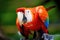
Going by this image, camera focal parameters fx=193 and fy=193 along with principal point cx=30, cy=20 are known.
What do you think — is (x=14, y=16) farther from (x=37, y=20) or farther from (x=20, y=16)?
(x=37, y=20)

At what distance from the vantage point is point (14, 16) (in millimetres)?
2734

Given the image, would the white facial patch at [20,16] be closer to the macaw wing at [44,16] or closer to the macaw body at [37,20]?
the macaw body at [37,20]

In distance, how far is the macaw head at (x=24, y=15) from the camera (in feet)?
8.86

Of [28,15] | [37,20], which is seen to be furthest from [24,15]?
[37,20]

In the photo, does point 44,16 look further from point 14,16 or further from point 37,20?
point 14,16

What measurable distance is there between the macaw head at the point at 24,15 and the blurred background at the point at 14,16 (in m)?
0.06

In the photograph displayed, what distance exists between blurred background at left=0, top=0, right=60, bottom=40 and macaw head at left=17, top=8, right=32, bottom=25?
58 mm

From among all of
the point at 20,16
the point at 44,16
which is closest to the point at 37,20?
the point at 44,16

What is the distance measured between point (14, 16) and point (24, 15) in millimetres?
145

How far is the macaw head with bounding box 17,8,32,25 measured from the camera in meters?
2.70

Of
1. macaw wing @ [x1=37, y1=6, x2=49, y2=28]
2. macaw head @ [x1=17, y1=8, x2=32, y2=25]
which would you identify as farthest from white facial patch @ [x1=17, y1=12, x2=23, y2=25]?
macaw wing @ [x1=37, y1=6, x2=49, y2=28]

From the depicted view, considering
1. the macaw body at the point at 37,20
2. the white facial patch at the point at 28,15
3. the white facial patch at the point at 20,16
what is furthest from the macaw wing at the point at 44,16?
the white facial patch at the point at 20,16

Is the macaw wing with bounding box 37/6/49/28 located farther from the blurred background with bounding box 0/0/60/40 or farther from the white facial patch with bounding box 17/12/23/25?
the white facial patch with bounding box 17/12/23/25

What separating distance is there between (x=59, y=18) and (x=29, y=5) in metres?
0.46
